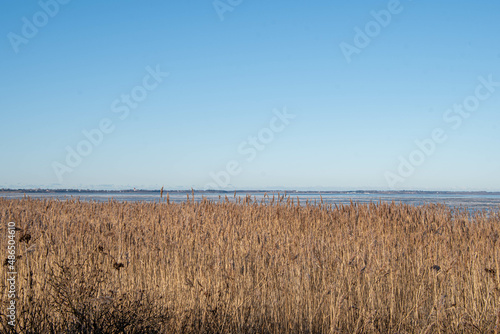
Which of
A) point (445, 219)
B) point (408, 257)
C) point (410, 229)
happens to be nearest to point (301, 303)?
point (408, 257)

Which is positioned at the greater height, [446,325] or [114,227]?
[114,227]

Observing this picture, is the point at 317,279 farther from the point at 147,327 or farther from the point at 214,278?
the point at 147,327

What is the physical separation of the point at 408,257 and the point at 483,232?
3999 mm

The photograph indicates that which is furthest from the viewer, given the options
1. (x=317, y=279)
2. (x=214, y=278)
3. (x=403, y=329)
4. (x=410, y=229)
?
(x=410, y=229)

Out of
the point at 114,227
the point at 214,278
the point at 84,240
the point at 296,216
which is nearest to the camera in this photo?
the point at 214,278

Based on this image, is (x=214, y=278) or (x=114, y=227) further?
(x=114, y=227)

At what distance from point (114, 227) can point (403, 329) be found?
24.0ft

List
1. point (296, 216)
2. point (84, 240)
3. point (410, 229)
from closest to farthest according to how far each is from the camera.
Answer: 1. point (84, 240)
2. point (410, 229)
3. point (296, 216)

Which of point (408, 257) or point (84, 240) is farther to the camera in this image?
point (84, 240)

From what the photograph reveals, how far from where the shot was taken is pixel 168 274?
563 cm

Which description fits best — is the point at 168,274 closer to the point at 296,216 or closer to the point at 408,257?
the point at 408,257

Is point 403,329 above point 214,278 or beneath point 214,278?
beneath

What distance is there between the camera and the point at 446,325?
4.32 m

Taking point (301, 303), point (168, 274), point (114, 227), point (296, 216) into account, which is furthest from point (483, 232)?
point (114, 227)
